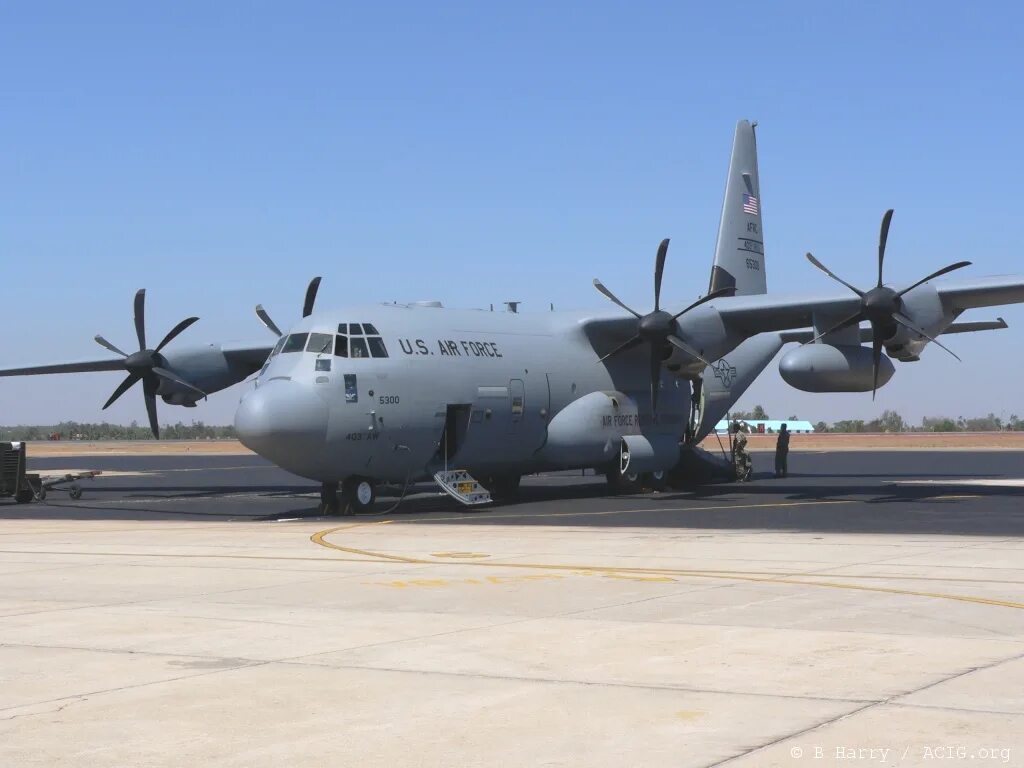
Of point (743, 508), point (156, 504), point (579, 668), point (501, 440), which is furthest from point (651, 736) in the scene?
point (156, 504)

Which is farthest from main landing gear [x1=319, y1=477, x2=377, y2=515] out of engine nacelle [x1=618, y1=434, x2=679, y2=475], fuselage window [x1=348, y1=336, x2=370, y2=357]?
engine nacelle [x1=618, y1=434, x2=679, y2=475]

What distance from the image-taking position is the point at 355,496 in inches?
1065

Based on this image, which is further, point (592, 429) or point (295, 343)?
point (592, 429)

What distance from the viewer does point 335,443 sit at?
25.6 meters

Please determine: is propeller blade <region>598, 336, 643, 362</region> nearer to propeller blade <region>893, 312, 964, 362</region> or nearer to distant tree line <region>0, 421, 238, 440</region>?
propeller blade <region>893, 312, 964, 362</region>

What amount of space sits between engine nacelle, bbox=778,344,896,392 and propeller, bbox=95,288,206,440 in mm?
15763

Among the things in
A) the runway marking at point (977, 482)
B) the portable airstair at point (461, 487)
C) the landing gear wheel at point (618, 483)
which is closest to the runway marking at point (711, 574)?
the portable airstair at point (461, 487)

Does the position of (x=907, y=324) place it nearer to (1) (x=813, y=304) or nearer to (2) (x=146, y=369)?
(1) (x=813, y=304)

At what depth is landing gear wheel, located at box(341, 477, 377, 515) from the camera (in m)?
27.0

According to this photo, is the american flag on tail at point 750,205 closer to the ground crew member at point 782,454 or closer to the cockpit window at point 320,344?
the ground crew member at point 782,454

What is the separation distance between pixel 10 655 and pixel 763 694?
5.79m

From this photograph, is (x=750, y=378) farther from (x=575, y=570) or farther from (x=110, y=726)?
(x=110, y=726)

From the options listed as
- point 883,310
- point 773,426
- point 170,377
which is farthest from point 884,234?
point 773,426

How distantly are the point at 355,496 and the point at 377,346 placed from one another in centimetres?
319
